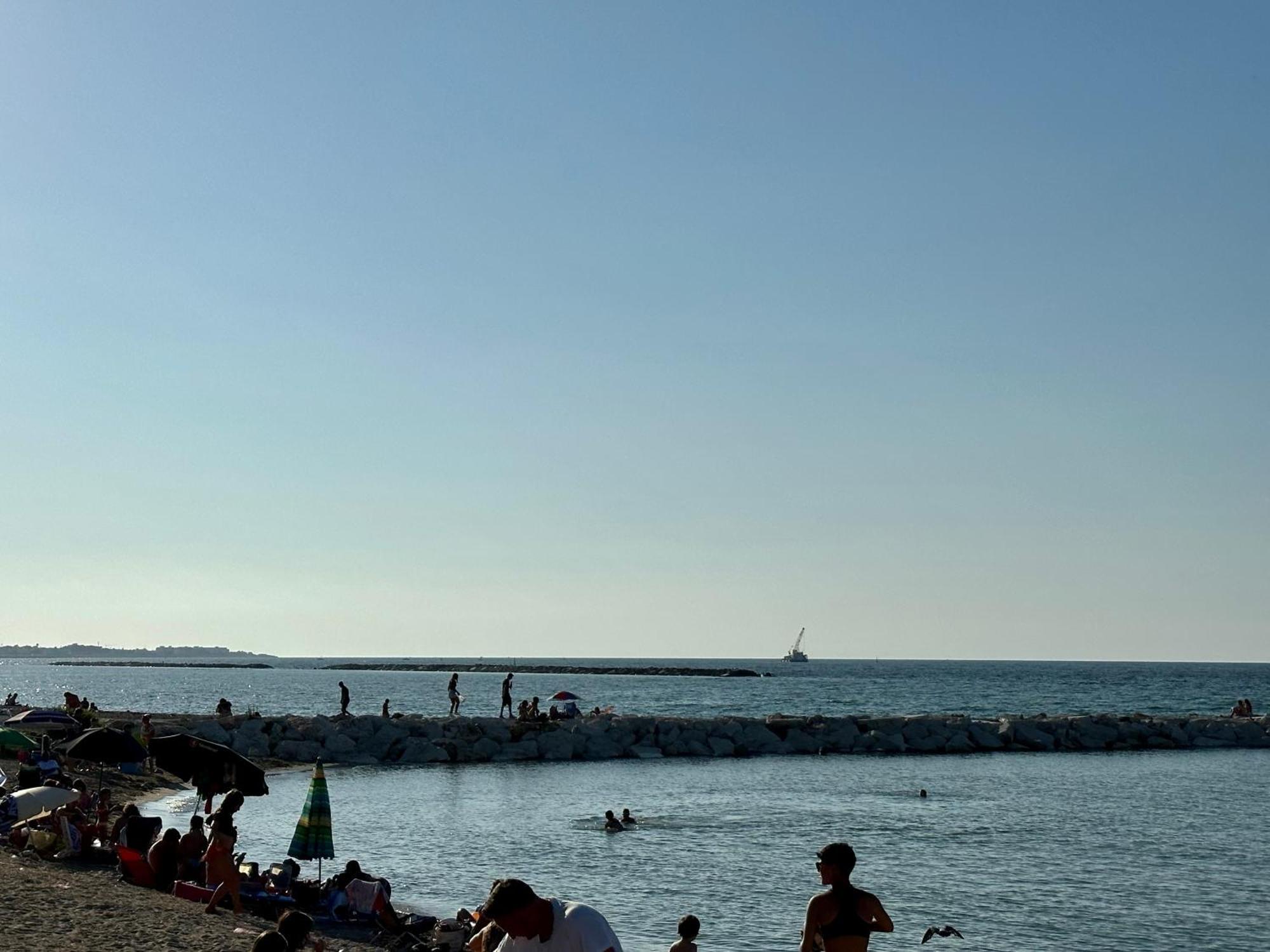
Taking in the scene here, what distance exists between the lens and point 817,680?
161 metres

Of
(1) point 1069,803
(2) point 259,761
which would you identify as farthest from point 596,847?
(2) point 259,761

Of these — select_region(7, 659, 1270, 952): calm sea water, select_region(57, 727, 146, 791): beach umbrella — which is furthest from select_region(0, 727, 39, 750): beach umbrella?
select_region(57, 727, 146, 791): beach umbrella

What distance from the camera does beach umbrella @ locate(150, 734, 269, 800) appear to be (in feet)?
70.8

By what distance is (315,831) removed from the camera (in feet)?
65.6

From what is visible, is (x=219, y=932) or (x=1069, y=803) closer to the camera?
(x=219, y=932)

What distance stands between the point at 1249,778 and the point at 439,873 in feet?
101

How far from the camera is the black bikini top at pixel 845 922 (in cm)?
856

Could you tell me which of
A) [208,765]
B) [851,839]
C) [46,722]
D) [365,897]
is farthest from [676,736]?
[365,897]

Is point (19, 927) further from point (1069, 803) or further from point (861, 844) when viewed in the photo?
point (1069, 803)

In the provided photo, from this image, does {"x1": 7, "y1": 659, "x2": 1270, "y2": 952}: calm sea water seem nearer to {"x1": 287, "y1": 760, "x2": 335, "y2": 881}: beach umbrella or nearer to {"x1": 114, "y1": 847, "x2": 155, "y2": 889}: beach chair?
{"x1": 287, "y1": 760, "x2": 335, "y2": 881}: beach umbrella

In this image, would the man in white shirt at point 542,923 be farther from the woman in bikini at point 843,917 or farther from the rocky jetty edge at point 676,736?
the rocky jetty edge at point 676,736

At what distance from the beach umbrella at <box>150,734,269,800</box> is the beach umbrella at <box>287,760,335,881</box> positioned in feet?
5.96

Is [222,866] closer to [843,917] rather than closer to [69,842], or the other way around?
[69,842]

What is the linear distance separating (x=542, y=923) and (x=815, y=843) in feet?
71.3
